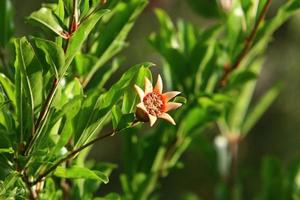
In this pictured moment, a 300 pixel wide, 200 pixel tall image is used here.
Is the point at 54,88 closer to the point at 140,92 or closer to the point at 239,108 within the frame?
the point at 140,92

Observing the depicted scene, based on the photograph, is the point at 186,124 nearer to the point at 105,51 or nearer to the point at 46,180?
the point at 105,51

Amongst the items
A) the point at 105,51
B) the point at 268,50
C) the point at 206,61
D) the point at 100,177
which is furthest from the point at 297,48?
the point at 100,177

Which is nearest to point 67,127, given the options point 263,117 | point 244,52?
A: point 244,52

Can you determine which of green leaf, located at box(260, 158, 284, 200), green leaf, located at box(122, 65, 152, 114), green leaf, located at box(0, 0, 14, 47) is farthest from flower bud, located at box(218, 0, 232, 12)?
green leaf, located at box(122, 65, 152, 114)

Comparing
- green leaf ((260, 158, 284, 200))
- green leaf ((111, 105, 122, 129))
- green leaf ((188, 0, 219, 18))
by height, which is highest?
green leaf ((111, 105, 122, 129))

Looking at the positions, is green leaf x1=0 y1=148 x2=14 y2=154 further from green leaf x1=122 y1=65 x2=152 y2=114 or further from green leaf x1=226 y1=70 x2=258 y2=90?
green leaf x1=226 y1=70 x2=258 y2=90

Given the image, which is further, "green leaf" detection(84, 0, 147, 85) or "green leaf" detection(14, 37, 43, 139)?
"green leaf" detection(84, 0, 147, 85)

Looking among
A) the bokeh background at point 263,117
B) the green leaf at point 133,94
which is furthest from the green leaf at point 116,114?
the bokeh background at point 263,117
